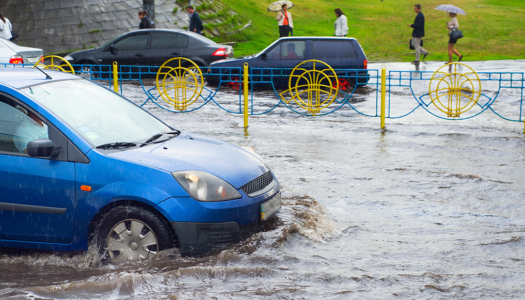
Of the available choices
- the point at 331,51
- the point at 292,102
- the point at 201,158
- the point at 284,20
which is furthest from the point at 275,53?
the point at 201,158

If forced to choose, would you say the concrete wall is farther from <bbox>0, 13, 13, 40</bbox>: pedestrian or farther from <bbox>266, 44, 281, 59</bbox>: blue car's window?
<bbox>266, 44, 281, 59</bbox>: blue car's window

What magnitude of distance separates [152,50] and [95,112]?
36.1 feet

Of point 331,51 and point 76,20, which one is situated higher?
point 76,20

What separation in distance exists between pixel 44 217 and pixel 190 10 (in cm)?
1599

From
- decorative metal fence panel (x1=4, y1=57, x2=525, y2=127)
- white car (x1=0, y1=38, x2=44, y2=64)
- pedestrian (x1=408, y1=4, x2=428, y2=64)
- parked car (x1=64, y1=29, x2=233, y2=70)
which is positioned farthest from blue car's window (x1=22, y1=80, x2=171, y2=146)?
pedestrian (x1=408, y1=4, x2=428, y2=64)

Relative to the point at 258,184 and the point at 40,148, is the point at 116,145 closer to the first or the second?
the point at 40,148

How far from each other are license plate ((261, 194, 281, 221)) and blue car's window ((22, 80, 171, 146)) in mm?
Result: 1131

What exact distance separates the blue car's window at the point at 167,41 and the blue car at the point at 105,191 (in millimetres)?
11097

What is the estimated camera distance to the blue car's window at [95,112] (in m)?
4.26

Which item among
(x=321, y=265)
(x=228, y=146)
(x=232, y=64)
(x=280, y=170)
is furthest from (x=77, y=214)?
(x=232, y=64)

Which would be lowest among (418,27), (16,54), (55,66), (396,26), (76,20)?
(55,66)

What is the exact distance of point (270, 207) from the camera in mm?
4445

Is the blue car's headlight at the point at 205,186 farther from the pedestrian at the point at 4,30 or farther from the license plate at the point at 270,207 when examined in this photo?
the pedestrian at the point at 4,30

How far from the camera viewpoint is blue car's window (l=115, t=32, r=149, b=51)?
50.3ft
